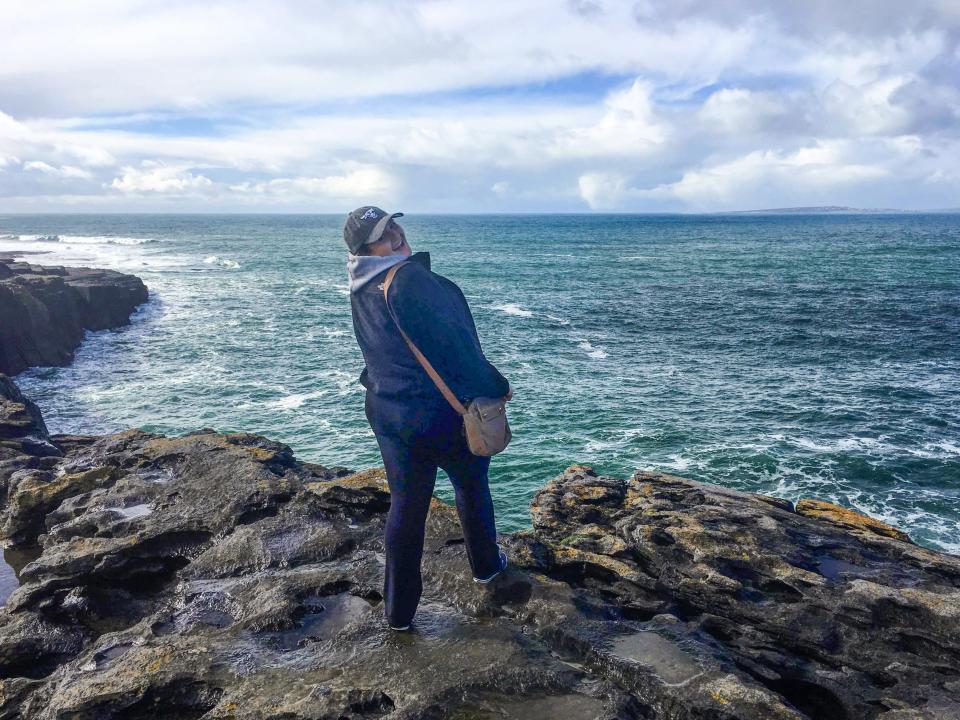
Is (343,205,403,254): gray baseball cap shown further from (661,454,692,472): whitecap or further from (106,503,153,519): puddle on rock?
(661,454,692,472): whitecap

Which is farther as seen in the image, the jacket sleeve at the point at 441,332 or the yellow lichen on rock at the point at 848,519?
the yellow lichen on rock at the point at 848,519

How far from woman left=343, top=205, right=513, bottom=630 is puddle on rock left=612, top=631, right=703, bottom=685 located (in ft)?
4.97

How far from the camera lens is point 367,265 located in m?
4.64

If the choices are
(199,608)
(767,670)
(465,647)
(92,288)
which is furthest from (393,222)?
(92,288)

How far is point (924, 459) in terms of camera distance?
1828 centimetres

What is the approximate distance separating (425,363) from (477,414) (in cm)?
48

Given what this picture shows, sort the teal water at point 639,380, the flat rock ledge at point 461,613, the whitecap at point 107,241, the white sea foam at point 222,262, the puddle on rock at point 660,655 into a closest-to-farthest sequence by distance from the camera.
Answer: the flat rock ledge at point 461,613
the puddle on rock at point 660,655
the teal water at point 639,380
the white sea foam at point 222,262
the whitecap at point 107,241

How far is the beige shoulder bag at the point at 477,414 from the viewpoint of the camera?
14.8 ft

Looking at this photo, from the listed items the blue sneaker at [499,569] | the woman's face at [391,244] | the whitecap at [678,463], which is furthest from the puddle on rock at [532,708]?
the whitecap at [678,463]

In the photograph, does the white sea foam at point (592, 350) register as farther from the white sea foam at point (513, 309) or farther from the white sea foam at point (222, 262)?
the white sea foam at point (222, 262)

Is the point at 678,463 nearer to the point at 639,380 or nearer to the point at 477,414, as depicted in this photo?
the point at 639,380

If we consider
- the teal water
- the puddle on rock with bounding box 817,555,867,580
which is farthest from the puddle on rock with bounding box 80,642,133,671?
the teal water

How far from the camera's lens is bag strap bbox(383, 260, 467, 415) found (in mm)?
4492

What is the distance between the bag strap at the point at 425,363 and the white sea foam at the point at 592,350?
2620 cm
